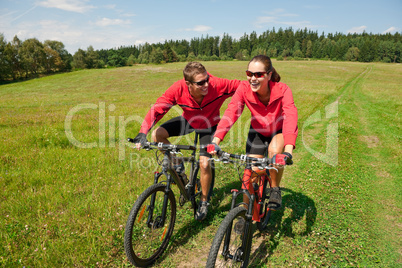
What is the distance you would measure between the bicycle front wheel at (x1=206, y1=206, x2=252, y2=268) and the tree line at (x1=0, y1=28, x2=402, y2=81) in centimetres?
7872

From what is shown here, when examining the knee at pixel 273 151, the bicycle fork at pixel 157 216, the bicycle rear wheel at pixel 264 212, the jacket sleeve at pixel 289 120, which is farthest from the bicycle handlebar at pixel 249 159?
the bicycle rear wheel at pixel 264 212

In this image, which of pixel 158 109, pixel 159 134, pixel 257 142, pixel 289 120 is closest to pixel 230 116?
pixel 257 142

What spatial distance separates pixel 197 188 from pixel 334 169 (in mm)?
4619

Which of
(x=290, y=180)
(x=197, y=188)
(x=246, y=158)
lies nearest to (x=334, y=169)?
(x=290, y=180)

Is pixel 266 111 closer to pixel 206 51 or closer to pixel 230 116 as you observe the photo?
pixel 230 116

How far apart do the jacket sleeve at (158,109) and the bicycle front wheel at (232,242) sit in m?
2.02

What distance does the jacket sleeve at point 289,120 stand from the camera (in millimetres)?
3449

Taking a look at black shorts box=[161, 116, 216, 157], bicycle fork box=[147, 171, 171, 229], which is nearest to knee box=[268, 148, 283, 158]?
black shorts box=[161, 116, 216, 157]

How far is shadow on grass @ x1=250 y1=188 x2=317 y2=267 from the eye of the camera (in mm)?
A: 4010

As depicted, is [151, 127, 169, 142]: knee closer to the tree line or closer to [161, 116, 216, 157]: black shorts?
[161, 116, 216, 157]: black shorts

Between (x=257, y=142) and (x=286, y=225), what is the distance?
1844 millimetres

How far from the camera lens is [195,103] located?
4648mm

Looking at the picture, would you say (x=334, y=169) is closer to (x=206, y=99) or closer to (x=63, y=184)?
(x=206, y=99)

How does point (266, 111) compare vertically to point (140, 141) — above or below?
above
